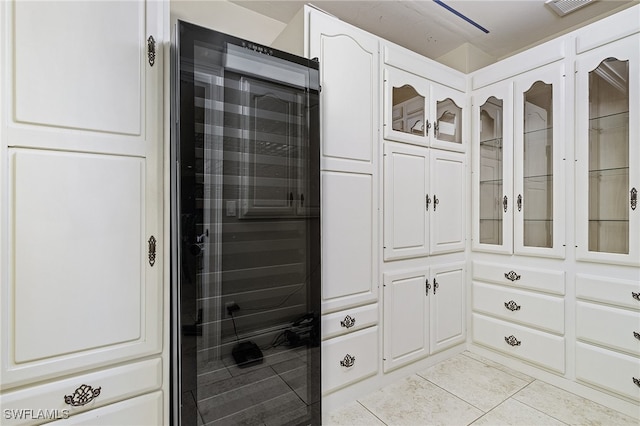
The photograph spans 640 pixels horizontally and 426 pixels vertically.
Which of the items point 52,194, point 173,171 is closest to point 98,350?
point 52,194

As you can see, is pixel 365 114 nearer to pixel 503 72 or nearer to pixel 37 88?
pixel 503 72

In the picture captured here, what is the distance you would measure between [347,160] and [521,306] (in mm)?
1712

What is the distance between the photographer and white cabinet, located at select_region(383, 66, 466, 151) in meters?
2.04

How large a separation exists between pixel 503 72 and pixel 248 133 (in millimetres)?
2095

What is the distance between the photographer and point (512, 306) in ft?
7.38

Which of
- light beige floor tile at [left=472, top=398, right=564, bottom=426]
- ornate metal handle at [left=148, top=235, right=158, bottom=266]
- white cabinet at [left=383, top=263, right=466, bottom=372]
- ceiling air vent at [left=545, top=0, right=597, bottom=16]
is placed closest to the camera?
ornate metal handle at [left=148, top=235, right=158, bottom=266]

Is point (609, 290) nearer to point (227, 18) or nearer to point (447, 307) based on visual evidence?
point (447, 307)

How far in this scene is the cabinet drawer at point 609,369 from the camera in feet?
5.60

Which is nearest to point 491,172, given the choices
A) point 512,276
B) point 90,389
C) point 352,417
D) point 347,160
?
point 512,276

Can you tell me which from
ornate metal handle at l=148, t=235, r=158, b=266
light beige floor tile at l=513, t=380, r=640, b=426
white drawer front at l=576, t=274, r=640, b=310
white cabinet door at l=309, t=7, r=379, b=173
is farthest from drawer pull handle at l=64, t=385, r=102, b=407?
white drawer front at l=576, t=274, r=640, b=310

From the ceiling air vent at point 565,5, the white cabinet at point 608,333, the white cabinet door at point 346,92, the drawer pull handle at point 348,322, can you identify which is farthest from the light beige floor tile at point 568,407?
the ceiling air vent at point 565,5

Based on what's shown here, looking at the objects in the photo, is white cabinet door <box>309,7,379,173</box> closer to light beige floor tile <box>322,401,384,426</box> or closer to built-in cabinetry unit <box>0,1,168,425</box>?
built-in cabinetry unit <box>0,1,168,425</box>

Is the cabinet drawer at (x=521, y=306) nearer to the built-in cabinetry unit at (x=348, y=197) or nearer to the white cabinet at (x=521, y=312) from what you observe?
the white cabinet at (x=521, y=312)

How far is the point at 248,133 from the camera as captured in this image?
144 cm
